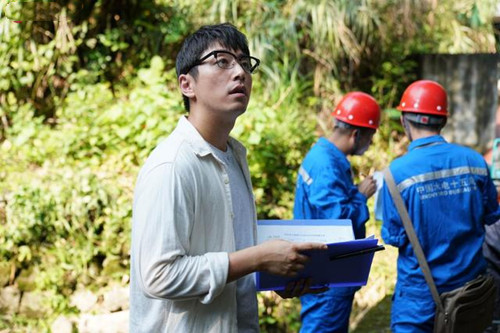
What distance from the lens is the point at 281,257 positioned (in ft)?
7.36

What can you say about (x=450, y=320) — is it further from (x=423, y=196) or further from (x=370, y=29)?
(x=370, y=29)

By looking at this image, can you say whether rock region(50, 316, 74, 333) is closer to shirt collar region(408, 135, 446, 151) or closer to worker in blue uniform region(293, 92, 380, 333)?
worker in blue uniform region(293, 92, 380, 333)

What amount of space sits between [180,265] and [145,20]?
7.01 m

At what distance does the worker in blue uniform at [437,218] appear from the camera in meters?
3.99

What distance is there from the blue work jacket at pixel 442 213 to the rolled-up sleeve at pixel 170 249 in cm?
207

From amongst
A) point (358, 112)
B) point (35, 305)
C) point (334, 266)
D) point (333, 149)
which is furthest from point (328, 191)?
point (35, 305)

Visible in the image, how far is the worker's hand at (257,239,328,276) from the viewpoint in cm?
222

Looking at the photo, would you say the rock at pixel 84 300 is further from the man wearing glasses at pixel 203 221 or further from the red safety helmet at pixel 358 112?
the man wearing glasses at pixel 203 221

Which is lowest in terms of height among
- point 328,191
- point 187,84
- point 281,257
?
point 328,191

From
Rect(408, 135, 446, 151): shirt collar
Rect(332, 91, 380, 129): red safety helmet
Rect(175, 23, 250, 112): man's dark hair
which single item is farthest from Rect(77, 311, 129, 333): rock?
Rect(175, 23, 250, 112): man's dark hair

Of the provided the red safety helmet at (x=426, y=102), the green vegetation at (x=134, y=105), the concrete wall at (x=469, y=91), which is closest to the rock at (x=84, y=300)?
the green vegetation at (x=134, y=105)

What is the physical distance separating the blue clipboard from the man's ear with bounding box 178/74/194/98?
635mm

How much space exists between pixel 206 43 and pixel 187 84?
0.15 m

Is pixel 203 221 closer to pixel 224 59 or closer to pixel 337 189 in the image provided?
pixel 224 59
